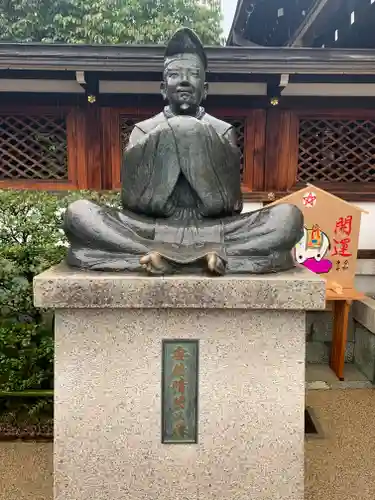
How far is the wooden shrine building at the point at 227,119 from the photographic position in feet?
17.3

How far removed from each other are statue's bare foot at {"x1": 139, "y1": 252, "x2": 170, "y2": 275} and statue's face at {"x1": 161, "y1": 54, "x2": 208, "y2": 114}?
1037 millimetres

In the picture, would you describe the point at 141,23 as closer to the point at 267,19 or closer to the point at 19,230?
the point at 267,19

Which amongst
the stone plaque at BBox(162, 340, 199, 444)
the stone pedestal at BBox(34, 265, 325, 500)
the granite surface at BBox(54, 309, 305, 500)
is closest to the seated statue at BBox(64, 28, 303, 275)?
the stone pedestal at BBox(34, 265, 325, 500)

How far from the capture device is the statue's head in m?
2.75

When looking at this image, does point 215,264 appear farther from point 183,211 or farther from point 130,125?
point 130,125

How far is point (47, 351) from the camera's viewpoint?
12.1ft

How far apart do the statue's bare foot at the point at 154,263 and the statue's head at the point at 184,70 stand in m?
1.04

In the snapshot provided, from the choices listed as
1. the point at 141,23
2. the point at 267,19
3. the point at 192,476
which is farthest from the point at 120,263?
the point at 141,23

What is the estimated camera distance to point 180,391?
7.70ft

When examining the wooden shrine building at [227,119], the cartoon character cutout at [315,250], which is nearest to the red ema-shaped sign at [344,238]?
the cartoon character cutout at [315,250]

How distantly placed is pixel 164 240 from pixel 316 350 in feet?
10.8

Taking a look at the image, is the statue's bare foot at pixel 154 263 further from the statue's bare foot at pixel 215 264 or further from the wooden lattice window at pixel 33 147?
the wooden lattice window at pixel 33 147

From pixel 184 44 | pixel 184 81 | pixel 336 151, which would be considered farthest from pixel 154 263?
pixel 336 151

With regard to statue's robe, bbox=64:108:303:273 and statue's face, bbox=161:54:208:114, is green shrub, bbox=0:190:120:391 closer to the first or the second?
statue's robe, bbox=64:108:303:273
